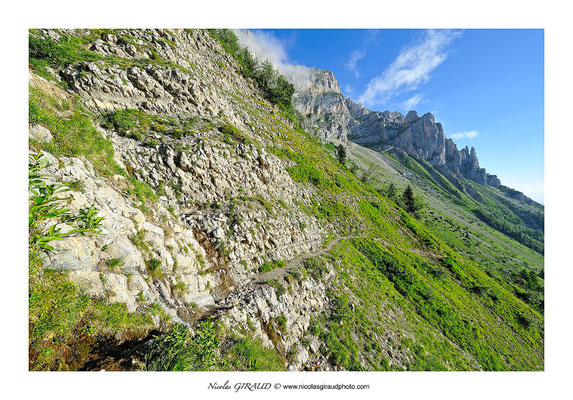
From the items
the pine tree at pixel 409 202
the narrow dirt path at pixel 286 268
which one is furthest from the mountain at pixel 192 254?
the pine tree at pixel 409 202

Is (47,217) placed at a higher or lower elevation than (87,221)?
higher

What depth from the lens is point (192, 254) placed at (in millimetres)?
10344

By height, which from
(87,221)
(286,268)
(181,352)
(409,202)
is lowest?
(286,268)

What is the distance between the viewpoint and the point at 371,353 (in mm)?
11977

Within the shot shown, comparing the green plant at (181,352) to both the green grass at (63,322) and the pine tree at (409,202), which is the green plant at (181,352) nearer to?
the green grass at (63,322)

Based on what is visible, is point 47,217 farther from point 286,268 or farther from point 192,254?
point 286,268

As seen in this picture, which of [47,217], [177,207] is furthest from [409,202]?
[47,217]

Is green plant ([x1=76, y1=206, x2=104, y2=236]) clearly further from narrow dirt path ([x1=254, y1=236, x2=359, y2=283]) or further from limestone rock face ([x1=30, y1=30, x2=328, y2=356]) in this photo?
narrow dirt path ([x1=254, y1=236, x2=359, y2=283])

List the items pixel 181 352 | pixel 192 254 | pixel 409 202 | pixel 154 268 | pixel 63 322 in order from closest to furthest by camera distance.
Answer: pixel 63 322 → pixel 181 352 → pixel 154 268 → pixel 192 254 → pixel 409 202

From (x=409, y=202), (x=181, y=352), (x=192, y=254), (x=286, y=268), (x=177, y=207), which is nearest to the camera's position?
(x=181, y=352)

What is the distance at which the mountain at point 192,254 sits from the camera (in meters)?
5.29
